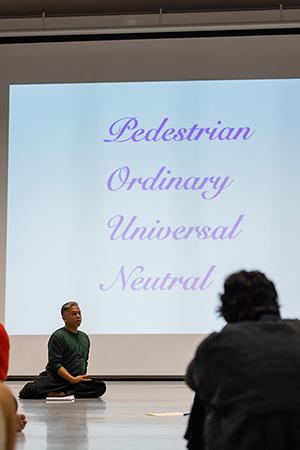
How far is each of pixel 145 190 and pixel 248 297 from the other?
6.69 meters

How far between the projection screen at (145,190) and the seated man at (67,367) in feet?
4.74

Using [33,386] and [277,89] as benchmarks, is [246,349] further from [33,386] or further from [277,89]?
[277,89]

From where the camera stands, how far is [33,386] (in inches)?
275

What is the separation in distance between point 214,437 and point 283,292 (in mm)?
6564

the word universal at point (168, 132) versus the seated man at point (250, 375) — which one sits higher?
the word universal at point (168, 132)

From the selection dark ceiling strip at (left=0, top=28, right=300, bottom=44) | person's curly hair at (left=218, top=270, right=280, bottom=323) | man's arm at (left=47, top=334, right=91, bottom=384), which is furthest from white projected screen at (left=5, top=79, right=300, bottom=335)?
person's curly hair at (left=218, top=270, right=280, bottom=323)

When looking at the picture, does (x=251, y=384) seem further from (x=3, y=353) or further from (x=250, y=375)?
(x=3, y=353)

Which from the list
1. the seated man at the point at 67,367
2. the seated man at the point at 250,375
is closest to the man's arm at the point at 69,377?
the seated man at the point at 67,367

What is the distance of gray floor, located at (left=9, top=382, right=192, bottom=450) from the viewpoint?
4.01 metres

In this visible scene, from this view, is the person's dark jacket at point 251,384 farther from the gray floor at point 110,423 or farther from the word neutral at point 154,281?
the word neutral at point 154,281

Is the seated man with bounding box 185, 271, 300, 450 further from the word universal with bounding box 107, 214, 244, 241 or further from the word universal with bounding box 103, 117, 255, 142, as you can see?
the word universal with bounding box 103, 117, 255, 142

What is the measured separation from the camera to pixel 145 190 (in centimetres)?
852

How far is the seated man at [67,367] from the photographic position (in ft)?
22.3

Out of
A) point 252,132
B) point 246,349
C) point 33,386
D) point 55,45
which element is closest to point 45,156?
point 55,45
